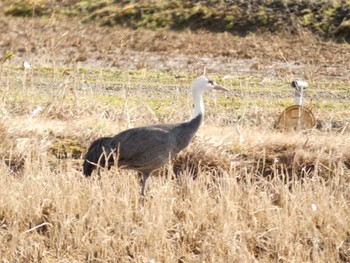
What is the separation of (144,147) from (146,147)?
0.02 metres

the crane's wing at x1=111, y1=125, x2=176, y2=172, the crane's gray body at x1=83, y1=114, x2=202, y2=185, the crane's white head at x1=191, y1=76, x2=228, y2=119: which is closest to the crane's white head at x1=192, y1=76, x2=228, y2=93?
the crane's white head at x1=191, y1=76, x2=228, y2=119

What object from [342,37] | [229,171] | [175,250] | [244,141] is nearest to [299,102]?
[244,141]

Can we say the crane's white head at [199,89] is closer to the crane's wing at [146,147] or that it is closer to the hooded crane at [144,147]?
the hooded crane at [144,147]

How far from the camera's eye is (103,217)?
22.3 feet

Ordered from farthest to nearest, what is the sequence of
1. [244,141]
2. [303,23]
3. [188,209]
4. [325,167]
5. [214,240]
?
1. [303,23]
2. [244,141]
3. [325,167]
4. [188,209]
5. [214,240]

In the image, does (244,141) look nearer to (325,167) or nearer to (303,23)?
(325,167)

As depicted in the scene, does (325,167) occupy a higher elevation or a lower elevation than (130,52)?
higher

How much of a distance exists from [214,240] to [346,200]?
161 centimetres

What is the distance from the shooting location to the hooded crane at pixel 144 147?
7.23 m

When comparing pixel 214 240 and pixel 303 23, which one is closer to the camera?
pixel 214 240

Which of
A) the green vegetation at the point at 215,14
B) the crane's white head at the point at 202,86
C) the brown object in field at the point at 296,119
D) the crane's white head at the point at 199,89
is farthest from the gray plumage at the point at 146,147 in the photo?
the green vegetation at the point at 215,14

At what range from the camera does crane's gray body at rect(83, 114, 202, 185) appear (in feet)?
23.7

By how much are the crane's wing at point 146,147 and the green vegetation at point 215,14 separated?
70.5ft

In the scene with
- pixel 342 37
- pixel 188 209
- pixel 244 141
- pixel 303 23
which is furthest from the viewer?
pixel 303 23
